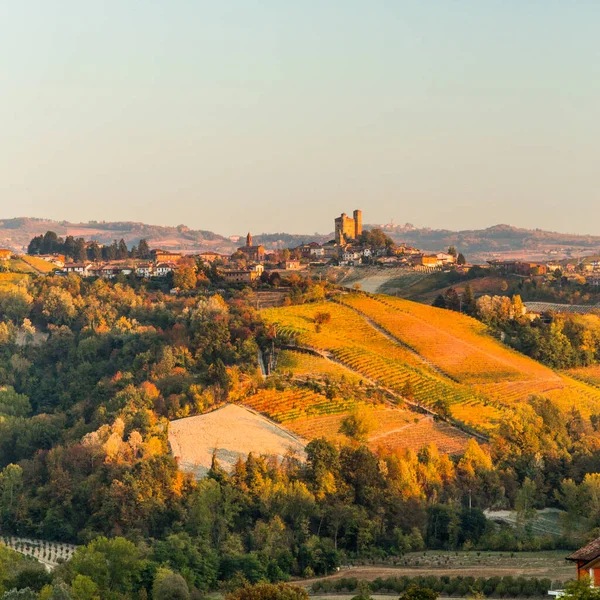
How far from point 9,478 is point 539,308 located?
136 feet

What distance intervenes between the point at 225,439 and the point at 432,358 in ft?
52.0

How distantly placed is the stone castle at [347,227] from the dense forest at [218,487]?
66945 mm

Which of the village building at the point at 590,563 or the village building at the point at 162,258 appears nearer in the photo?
the village building at the point at 590,563

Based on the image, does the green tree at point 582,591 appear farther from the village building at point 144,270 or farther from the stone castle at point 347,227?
the stone castle at point 347,227

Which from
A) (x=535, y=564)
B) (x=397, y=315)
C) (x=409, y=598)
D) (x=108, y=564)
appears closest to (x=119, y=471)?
(x=108, y=564)

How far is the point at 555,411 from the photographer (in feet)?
143

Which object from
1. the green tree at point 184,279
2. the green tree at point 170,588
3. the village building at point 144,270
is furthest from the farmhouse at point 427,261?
the green tree at point 170,588

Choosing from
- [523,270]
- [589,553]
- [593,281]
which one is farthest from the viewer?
[523,270]

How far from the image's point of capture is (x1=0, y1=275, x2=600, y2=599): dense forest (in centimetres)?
2911

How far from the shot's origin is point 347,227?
118812mm

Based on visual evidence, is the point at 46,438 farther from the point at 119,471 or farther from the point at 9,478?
the point at 119,471

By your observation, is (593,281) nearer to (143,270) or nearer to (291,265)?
(291,265)

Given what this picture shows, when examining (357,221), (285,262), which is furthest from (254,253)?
(285,262)

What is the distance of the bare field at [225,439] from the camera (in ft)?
122
